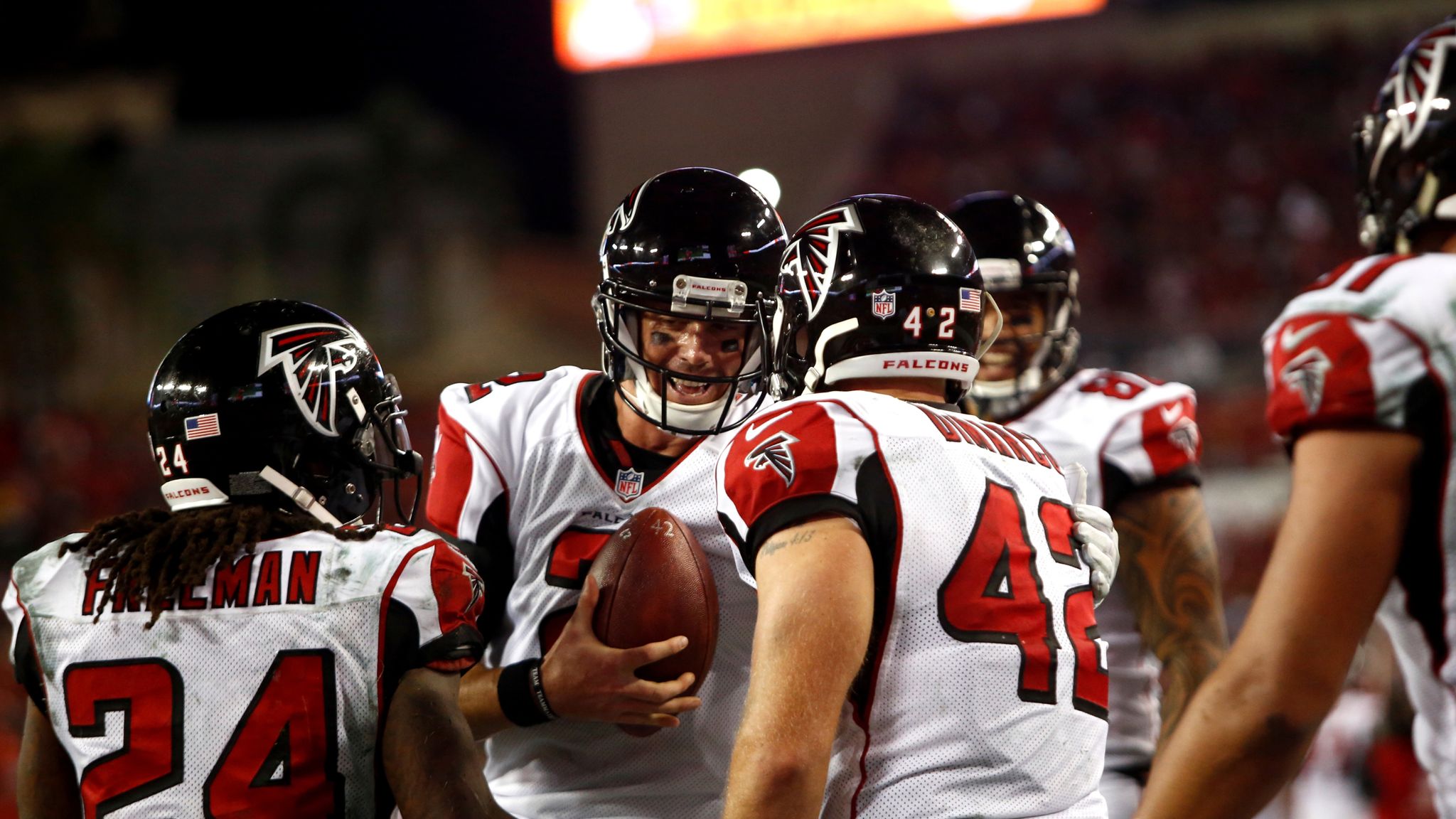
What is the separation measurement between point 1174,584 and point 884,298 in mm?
1396

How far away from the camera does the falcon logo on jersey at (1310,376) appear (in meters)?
2.17

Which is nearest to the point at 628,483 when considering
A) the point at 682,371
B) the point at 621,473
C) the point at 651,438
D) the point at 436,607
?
the point at 621,473

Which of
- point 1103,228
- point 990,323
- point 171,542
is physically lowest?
point 1103,228

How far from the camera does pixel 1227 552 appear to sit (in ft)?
39.7

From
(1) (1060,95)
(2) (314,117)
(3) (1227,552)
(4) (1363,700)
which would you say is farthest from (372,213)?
(4) (1363,700)

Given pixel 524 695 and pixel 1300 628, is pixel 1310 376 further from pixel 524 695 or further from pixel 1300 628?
pixel 524 695

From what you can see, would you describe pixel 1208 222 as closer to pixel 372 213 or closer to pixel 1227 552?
pixel 1227 552

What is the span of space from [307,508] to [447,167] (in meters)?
19.2

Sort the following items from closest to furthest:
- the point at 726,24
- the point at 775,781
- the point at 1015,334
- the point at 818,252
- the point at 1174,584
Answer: the point at 775,781, the point at 818,252, the point at 1174,584, the point at 1015,334, the point at 726,24

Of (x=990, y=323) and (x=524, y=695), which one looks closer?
(x=524, y=695)

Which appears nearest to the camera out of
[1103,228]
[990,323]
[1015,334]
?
[990,323]

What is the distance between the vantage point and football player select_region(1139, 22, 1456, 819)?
6.97ft

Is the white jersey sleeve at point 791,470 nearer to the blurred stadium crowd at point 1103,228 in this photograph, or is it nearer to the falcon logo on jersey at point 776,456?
the falcon logo on jersey at point 776,456

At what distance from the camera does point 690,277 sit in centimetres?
298
